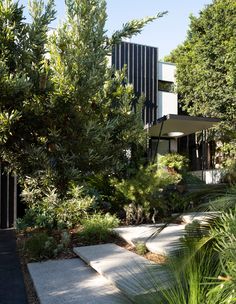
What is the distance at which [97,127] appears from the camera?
23.4ft

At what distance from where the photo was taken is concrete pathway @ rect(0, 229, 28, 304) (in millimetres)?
4743

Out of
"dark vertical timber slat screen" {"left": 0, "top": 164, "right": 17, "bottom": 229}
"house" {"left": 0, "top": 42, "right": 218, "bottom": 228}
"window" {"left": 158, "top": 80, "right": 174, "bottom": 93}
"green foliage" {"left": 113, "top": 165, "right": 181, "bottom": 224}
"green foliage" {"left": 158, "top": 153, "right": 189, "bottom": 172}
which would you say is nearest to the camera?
"green foliage" {"left": 113, "top": 165, "right": 181, "bottom": 224}

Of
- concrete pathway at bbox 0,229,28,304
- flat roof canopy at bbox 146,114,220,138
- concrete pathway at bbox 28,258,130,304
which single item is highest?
flat roof canopy at bbox 146,114,220,138

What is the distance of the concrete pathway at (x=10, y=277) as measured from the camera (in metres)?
4.74

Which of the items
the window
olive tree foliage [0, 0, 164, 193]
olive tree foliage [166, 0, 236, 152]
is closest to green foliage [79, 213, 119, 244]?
olive tree foliage [0, 0, 164, 193]

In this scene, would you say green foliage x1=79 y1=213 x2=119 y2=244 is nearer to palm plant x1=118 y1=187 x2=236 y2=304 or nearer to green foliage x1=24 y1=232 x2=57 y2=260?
green foliage x1=24 y1=232 x2=57 y2=260

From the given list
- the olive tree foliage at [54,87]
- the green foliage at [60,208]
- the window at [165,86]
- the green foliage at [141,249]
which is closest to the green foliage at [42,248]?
the olive tree foliage at [54,87]

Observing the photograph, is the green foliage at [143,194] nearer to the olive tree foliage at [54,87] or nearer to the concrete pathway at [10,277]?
the olive tree foliage at [54,87]

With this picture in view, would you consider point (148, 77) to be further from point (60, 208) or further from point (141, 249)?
point (141, 249)

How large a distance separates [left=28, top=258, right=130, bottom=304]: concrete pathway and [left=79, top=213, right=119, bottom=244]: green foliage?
1081 mm

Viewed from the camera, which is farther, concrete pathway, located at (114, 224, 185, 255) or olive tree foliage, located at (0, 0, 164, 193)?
olive tree foliage, located at (0, 0, 164, 193)

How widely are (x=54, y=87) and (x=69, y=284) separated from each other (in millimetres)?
3418

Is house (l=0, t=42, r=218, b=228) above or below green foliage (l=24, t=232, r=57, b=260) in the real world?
above

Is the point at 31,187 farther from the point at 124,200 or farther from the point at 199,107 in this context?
the point at 199,107
